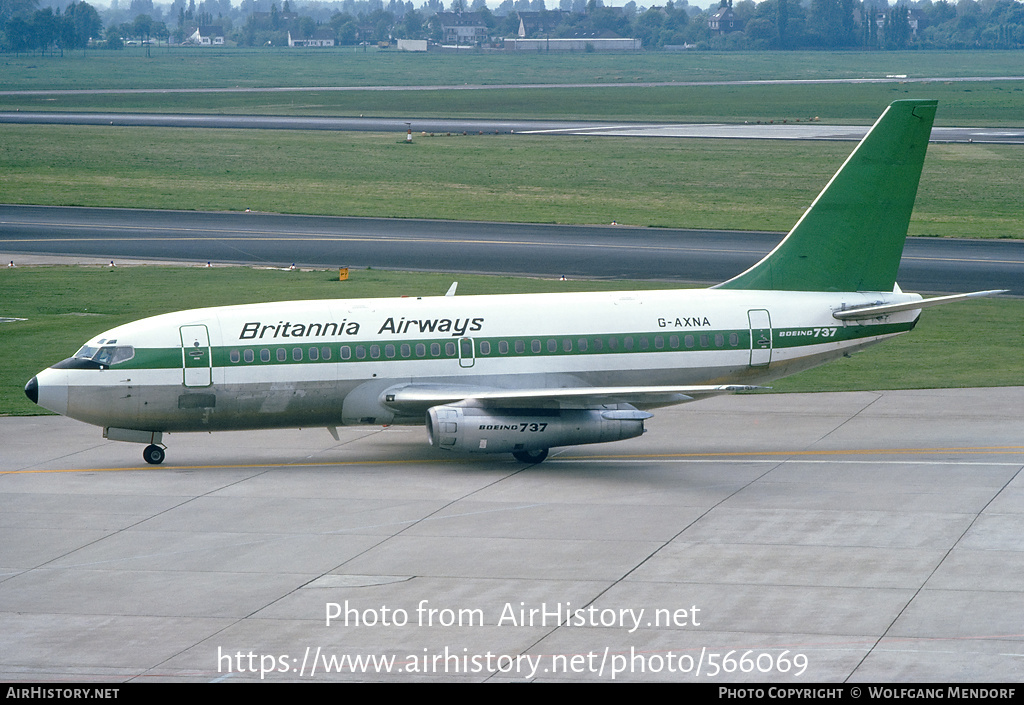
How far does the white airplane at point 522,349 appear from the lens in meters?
33.4

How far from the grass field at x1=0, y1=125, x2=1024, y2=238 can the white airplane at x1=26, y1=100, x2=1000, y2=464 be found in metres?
39.9

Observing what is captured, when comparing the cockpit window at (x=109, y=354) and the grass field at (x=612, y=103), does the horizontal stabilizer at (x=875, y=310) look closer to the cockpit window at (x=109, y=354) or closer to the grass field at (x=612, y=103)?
the cockpit window at (x=109, y=354)

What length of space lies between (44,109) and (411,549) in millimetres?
138267

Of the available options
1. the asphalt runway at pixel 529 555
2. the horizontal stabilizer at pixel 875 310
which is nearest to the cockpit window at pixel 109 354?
the asphalt runway at pixel 529 555

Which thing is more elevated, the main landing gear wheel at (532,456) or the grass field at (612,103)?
the grass field at (612,103)

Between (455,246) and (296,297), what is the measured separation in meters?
16.7

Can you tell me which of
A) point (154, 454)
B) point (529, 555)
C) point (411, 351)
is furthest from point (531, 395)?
point (154, 454)

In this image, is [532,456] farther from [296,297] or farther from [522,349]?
[296,297]

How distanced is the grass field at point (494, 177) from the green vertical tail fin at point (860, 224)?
3945cm

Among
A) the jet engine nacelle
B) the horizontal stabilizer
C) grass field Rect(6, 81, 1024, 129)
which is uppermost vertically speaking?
grass field Rect(6, 81, 1024, 129)

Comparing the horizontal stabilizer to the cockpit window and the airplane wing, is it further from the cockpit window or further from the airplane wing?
the cockpit window

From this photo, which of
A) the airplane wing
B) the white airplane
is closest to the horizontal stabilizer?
the white airplane

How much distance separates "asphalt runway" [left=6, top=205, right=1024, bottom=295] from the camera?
62.8 m

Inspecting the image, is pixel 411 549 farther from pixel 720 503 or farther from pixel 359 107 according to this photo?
pixel 359 107
